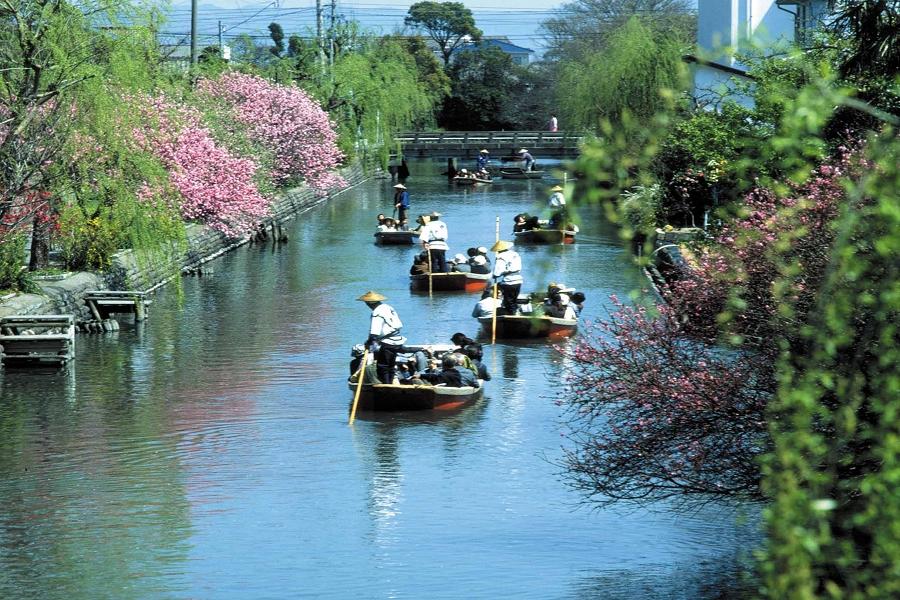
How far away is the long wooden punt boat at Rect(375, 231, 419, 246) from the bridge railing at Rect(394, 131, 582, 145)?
47053 millimetres

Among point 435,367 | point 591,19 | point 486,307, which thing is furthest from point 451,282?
point 591,19

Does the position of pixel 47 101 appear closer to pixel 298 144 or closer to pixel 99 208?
pixel 99 208

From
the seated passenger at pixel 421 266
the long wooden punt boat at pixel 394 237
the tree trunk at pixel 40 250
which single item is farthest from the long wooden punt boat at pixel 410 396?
the long wooden punt boat at pixel 394 237

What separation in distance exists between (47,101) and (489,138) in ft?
228

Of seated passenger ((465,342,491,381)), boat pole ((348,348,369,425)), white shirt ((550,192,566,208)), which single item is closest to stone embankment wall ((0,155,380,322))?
boat pole ((348,348,369,425))

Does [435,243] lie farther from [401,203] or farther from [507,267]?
[401,203]

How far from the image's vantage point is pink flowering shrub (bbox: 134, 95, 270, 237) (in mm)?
36250

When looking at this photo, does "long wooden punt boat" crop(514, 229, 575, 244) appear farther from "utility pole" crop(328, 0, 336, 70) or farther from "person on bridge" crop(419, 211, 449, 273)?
"utility pole" crop(328, 0, 336, 70)

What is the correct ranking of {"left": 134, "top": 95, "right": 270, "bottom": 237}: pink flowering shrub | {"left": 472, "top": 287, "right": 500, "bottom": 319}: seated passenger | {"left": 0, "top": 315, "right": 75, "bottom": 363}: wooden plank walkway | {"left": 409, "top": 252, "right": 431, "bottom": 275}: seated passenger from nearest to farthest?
{"left": 0, "top": 315, "right": 75, "bottom": 363}: wooden plank walkway, {"left": 472, "top": 287, "right": 500, "bottom": 319}: seated passenger, {"left": 134, "top": 95, "right": 270, "bottom": 237}: pink flowering shrub, {"left": 409, "top": 252, "right": 431, "bottom": 275}: seated passenger

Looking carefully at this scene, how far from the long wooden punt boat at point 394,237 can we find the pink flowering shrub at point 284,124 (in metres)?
7.55

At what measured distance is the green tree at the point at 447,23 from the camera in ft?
428

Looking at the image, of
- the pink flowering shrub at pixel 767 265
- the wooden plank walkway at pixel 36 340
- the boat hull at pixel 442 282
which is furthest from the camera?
the boat hull at pixel 442 282

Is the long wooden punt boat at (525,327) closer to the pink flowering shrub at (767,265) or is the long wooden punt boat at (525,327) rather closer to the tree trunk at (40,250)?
the tree trunk at (40,250)

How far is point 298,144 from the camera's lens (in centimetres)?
5731
